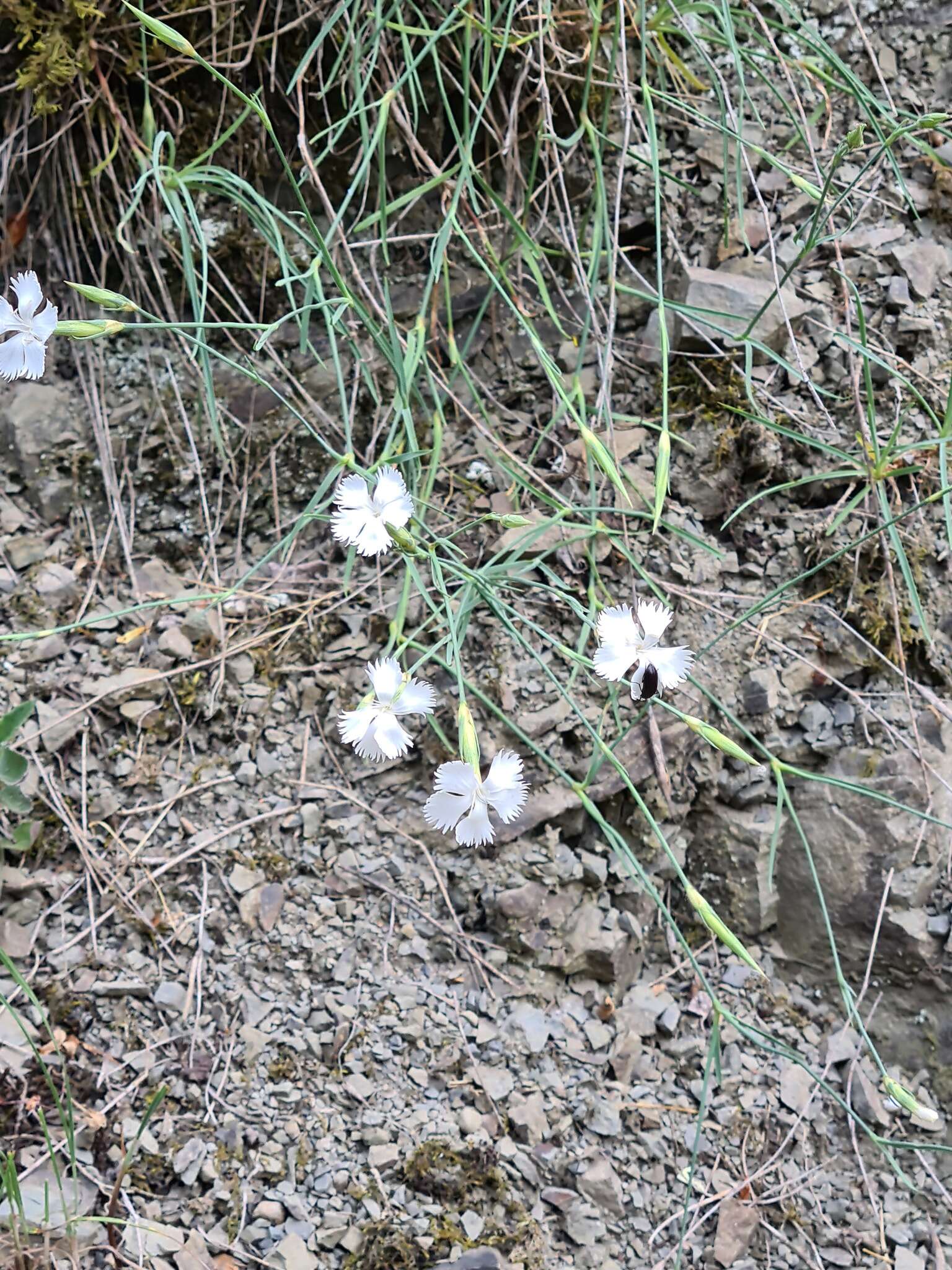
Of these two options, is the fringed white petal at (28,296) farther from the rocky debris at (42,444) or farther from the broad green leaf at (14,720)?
the rocky debris at (42,444)

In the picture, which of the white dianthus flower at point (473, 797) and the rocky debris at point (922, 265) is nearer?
the white dianthus flower at point (473, 797)

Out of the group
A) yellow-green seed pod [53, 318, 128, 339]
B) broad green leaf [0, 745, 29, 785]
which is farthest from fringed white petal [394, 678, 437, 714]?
broad green leaf [0, 745, 29, 785]

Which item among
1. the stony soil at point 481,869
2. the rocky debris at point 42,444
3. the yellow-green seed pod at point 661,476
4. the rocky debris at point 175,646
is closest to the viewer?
the yellow-green seed pod at point 661,476

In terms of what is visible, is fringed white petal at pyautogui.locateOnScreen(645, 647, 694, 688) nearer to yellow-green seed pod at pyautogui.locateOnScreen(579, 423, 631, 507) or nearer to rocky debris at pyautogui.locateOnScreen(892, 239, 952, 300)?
yellow-green seed pod at pyautogui.locateOnScreen(579, 423, 631, 507)

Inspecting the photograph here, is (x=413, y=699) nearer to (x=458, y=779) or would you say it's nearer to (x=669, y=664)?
(x=458, y=779)

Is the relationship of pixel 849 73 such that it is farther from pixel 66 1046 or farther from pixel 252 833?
pixel 66 1046

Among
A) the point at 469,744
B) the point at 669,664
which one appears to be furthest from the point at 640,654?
the point at 469,744

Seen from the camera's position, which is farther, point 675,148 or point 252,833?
point 675,148

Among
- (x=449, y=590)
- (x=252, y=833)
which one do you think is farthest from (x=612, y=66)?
(x=252, y=833)

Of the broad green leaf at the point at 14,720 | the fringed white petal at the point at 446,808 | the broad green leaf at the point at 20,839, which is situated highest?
the fringed white petal at the point at 446,808

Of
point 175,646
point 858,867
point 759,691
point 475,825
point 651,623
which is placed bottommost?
point 858,867

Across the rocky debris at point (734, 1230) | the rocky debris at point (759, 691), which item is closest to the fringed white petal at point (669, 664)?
the rocky debris at point (759, 691)
